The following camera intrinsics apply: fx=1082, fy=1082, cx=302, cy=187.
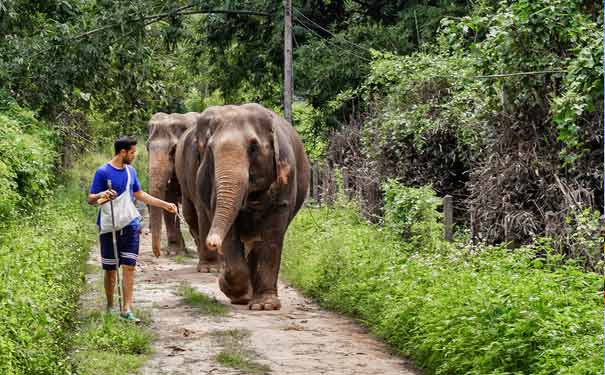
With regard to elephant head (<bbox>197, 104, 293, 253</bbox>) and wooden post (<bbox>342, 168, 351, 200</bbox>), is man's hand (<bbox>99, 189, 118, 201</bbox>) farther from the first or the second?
wooden post (<bbox>342, 168, 351, 200</bbox>)

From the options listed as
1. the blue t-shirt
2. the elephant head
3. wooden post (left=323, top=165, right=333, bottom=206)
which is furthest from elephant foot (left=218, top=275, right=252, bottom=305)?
wooden post (left=323, top=165, right=333, bottom=206)

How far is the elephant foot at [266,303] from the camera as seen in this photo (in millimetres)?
11953

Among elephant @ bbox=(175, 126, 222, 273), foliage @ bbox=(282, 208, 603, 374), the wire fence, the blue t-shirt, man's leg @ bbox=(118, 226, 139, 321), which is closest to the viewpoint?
foliage @ bbox=(282, 208, 603, 374)

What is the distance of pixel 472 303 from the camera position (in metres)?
8.55

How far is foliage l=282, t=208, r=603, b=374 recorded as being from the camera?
24.3ft

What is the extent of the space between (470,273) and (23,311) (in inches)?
153

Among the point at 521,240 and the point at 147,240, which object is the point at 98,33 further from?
the point at 521,240

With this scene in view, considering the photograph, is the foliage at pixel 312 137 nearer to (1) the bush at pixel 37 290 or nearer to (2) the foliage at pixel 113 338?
(1) the bush at pixel 37 290

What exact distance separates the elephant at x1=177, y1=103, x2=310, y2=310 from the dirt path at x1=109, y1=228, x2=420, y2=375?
42 centimetres

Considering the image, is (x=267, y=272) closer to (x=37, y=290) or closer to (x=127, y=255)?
(x=127, y=255)

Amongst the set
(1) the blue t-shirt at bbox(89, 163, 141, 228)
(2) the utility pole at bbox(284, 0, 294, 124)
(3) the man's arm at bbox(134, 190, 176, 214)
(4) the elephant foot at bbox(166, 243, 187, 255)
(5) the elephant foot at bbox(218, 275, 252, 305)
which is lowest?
(5) the elephant foot at bbox(218, 275, 252, 305)

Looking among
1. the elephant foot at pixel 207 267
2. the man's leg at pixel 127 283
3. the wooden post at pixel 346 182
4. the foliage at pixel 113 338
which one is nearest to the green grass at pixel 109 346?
the foliage at pixel 113 338

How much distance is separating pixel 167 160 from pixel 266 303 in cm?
667

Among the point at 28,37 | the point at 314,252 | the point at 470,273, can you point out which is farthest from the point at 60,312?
the point at 28,37
